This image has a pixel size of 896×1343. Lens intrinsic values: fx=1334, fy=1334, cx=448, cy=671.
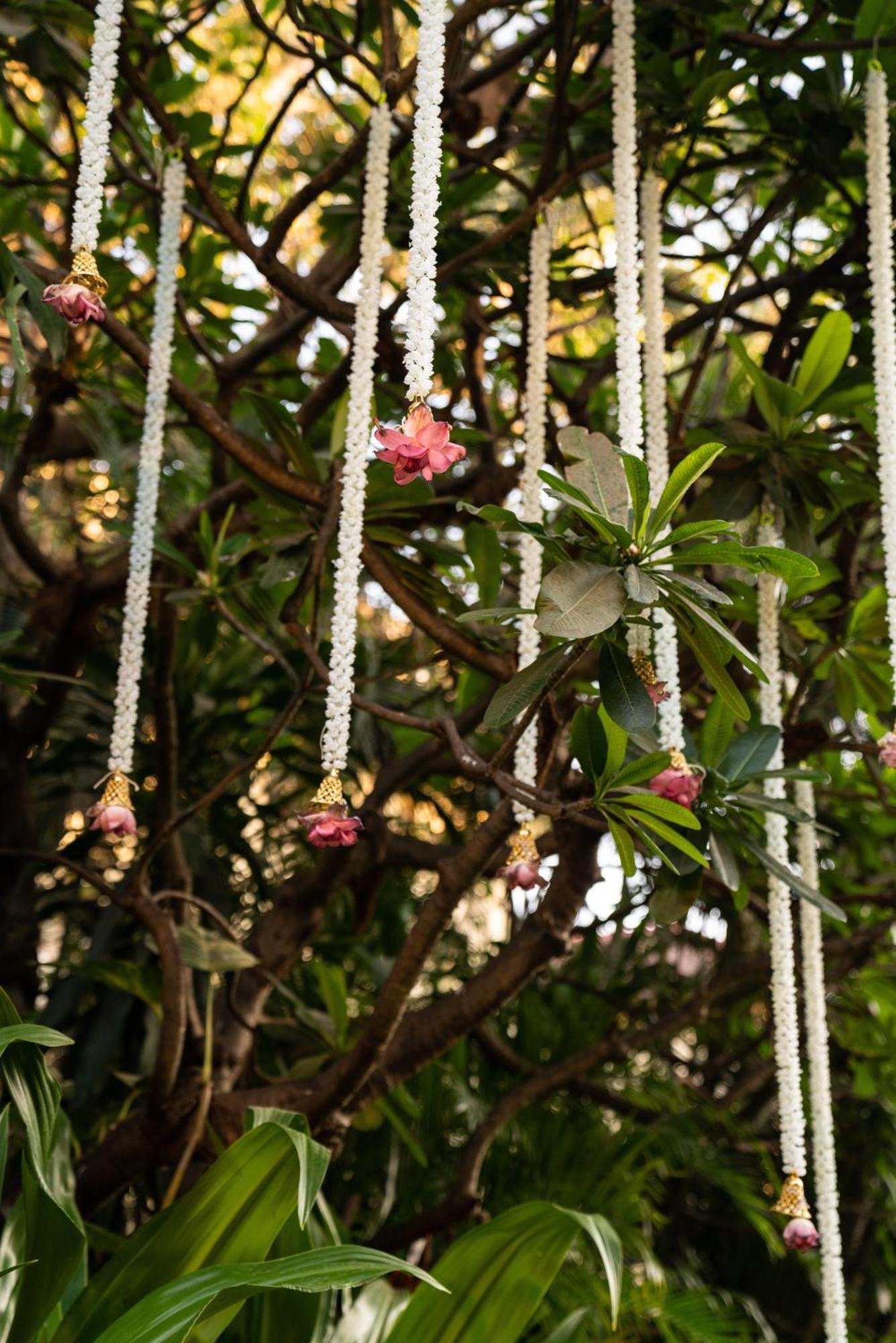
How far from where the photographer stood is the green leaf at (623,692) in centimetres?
101

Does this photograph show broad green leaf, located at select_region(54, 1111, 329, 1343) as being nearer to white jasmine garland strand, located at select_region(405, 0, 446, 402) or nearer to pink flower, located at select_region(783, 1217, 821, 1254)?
pink flower, located at select_region(783, 1217, 821, 1254)

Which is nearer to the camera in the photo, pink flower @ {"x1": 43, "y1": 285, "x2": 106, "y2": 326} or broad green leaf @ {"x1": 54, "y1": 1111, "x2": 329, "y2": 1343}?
pink flower @ {"x1": 43, "y1": 285, "x2": 106, "y2": 326}

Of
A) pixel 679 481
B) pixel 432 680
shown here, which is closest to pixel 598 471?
pixel 679 481

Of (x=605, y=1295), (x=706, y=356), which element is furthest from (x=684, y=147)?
(x=605, y=1295)

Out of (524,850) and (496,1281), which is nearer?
(524,850)

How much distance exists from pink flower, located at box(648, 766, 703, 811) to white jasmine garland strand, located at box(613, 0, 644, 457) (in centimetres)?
26

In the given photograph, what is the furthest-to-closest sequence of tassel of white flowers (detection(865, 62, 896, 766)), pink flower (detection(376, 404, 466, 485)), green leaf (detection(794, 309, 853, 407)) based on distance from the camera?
green leaf (detection(794, 309, 853, 407)), tassel of white flowers (detection(865, 62, 896, 766)), pink flower (detection(376, 404, 466, 485))

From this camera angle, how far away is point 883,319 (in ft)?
4.03

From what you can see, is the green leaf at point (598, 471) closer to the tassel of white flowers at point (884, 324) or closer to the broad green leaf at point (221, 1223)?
the tassel of white flowers at point (884, 324)

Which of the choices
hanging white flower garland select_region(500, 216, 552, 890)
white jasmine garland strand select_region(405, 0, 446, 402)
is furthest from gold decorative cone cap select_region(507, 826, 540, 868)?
white jasmine garland strand select_region(405, 0, 446, 402)

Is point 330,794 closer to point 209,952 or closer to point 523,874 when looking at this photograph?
point 523,874

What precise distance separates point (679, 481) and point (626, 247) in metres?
0.29

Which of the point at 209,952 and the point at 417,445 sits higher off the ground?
the point at 417,445

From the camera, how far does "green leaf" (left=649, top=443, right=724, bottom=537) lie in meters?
0.98
